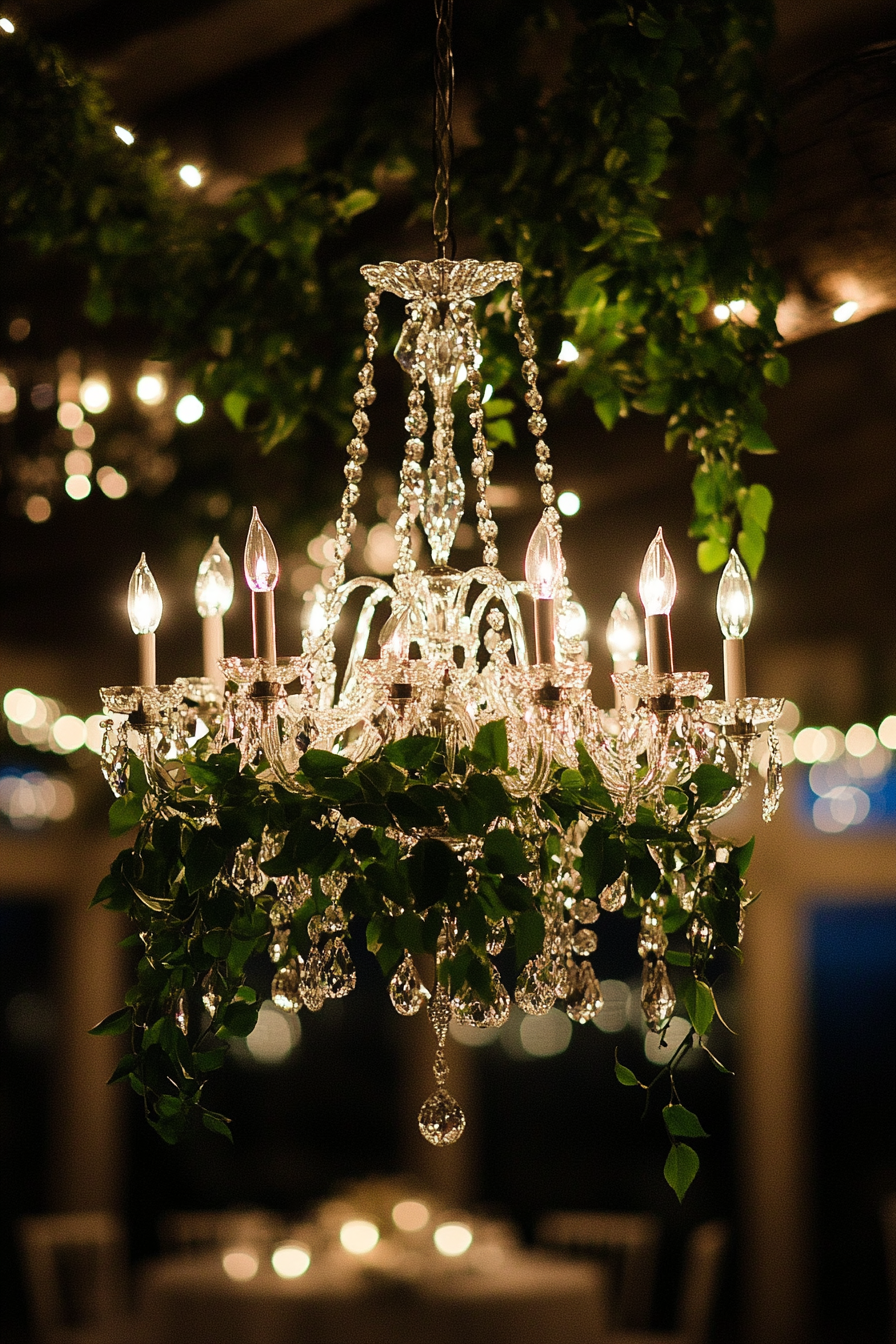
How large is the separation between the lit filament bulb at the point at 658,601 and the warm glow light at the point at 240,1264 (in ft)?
12.8

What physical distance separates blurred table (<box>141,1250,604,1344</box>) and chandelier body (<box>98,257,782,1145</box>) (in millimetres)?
3269

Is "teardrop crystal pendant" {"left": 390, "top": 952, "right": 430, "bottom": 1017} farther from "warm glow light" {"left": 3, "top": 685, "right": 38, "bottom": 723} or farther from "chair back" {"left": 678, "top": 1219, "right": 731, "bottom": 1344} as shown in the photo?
"warm glow light" {"left": 3, "top": 685, "right": 38, "bottom": 723}

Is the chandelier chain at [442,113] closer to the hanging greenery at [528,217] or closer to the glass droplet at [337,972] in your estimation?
the hanging greenery at [528,217]

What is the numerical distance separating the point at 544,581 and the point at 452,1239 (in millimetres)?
4091

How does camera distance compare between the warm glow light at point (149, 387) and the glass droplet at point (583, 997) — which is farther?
the warm glow light at point (149, 387)

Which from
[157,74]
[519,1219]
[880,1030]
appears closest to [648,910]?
[157,74]

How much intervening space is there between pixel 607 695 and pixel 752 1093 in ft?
9.59

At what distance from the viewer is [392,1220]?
487cm

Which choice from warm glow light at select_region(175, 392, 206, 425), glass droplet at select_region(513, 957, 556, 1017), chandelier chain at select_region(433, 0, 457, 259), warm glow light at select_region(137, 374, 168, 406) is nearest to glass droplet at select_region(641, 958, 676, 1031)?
glass droplet at select_region(513, 957, 556, 1017)

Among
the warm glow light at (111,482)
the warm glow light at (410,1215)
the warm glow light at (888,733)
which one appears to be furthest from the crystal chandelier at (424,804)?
the warm glow light at (888,733)

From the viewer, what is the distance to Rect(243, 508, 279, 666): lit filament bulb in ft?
4.63

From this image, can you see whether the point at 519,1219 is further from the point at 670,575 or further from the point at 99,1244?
the point at 670,575

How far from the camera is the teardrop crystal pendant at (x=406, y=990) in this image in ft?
4.80

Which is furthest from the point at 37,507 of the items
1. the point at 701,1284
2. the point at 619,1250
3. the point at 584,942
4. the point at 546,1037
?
the point at 546,1037
